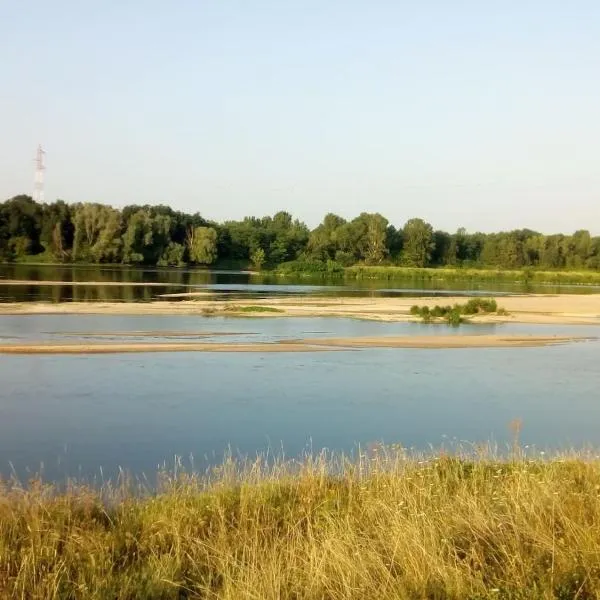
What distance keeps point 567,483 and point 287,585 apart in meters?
3.97

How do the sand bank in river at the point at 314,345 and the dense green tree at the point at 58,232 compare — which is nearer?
the sand bank in river at the point at 314,345

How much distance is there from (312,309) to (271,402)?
95.1 feet

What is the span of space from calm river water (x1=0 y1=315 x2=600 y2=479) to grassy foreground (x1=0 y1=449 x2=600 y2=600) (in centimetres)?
367

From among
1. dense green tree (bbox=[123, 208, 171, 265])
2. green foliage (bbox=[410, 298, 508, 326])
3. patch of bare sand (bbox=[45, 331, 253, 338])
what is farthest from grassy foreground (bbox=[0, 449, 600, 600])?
dense green tree (bbox=[123, 208, 171, 265])

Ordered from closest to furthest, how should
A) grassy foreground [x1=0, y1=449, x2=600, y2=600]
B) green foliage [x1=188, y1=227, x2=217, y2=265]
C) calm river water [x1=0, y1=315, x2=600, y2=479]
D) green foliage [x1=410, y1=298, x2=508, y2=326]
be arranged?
grassy foreground [x1=0, y1=449, x2=600, y2=600] < calm river water [x1=0, y1=315, x2=600, y2=479] < green foliage [x1=410, y1=298, x2=508, y2=326] < green foliage [x1=188, y1=227, x2=217, y2=265]

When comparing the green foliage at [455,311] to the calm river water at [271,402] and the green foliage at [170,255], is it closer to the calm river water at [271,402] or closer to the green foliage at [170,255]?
the calm river water at [271,402]

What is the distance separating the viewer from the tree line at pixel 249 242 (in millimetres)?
113812

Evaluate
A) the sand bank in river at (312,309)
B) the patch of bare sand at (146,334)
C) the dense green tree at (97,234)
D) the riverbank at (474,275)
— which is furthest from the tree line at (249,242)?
the patch of bare sand at (146,334)

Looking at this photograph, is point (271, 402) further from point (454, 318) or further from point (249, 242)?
point (249, 242)

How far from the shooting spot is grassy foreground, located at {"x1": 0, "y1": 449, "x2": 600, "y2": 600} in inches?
233

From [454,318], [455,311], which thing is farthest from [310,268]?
[454,318]

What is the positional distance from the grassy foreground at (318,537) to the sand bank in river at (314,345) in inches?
672

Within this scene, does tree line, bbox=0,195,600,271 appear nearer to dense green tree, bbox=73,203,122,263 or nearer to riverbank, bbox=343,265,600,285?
dense green tree, bbox=73,203,122,263

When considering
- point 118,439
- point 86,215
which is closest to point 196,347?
point 118,439
